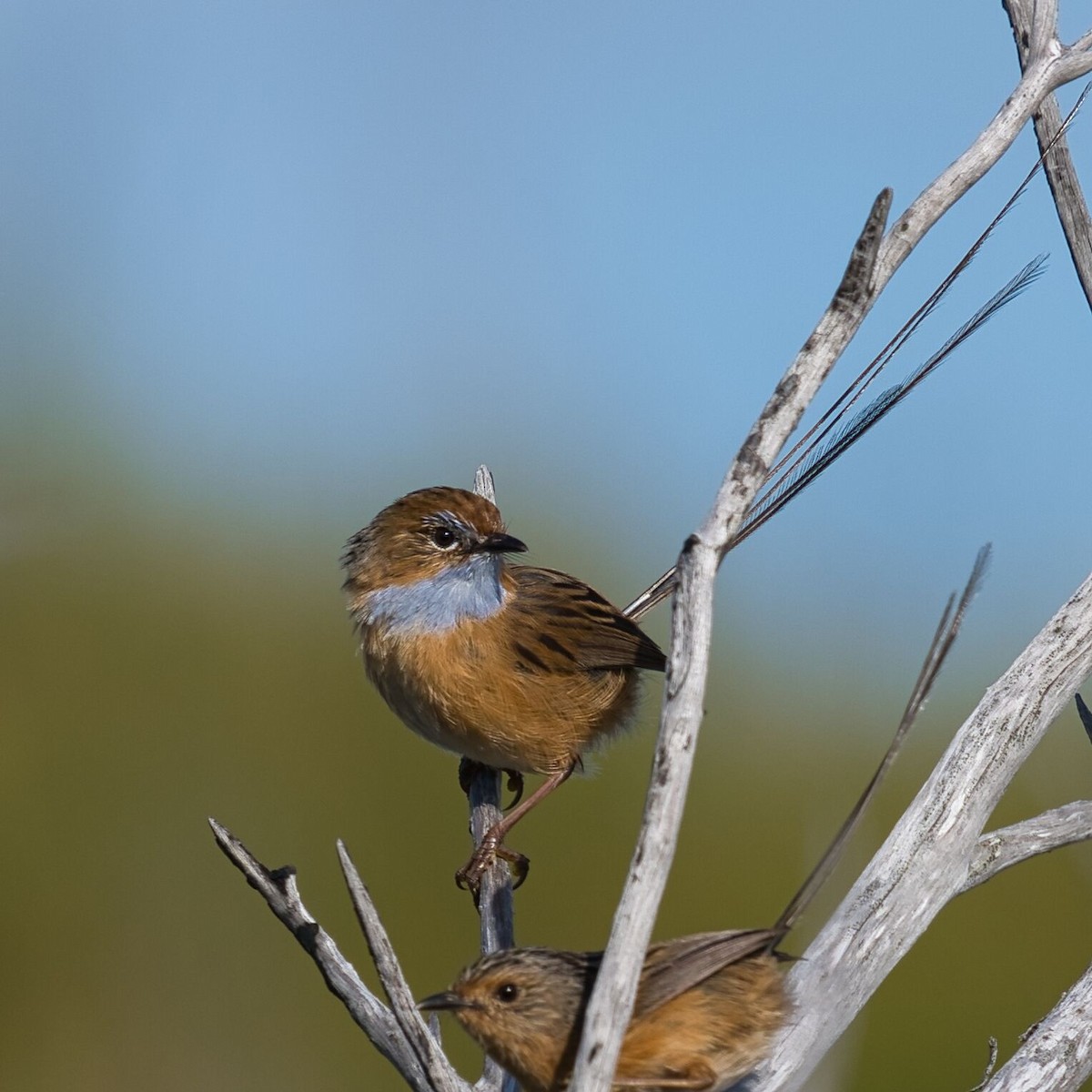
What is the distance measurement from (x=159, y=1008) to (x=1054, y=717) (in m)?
4.43

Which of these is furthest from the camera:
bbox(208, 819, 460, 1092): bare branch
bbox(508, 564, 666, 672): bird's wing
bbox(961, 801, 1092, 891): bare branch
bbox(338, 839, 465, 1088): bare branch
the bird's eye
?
bbox(508, 564, 666, 672): bird's wing

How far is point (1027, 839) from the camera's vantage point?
7.80 ft

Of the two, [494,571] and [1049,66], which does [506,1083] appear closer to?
[494,571]

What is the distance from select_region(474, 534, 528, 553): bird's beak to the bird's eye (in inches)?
2.9

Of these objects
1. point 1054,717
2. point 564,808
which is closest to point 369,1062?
point 564,808

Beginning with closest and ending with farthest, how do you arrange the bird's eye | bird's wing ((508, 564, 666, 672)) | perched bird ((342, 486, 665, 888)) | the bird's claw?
the bird's claw < perched bird ((342, 486, 665, 888)) < the bird's eye < bird's wing ((508, 564, 666, 672))

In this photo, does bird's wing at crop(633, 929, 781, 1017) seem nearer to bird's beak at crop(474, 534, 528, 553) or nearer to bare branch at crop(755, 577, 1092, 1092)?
bare branch at crop(755, 577, 1092, 1092)

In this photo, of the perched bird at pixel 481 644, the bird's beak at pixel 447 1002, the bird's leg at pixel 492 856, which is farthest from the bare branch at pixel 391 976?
the perched bird at pixel 481 644

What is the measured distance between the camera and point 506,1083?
2510mm

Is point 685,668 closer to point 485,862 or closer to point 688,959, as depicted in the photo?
point 688,959

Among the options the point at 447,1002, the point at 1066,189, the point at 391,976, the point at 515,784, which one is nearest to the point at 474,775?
the point at 515,784

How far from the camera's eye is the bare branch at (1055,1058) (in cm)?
216

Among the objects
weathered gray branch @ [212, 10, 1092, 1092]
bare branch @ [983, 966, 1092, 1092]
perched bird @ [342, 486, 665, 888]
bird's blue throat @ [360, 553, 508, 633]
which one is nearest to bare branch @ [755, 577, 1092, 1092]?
weathered gray branch @ [212, 10, 1092, 1092]

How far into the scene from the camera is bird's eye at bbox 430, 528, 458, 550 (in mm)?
3783
